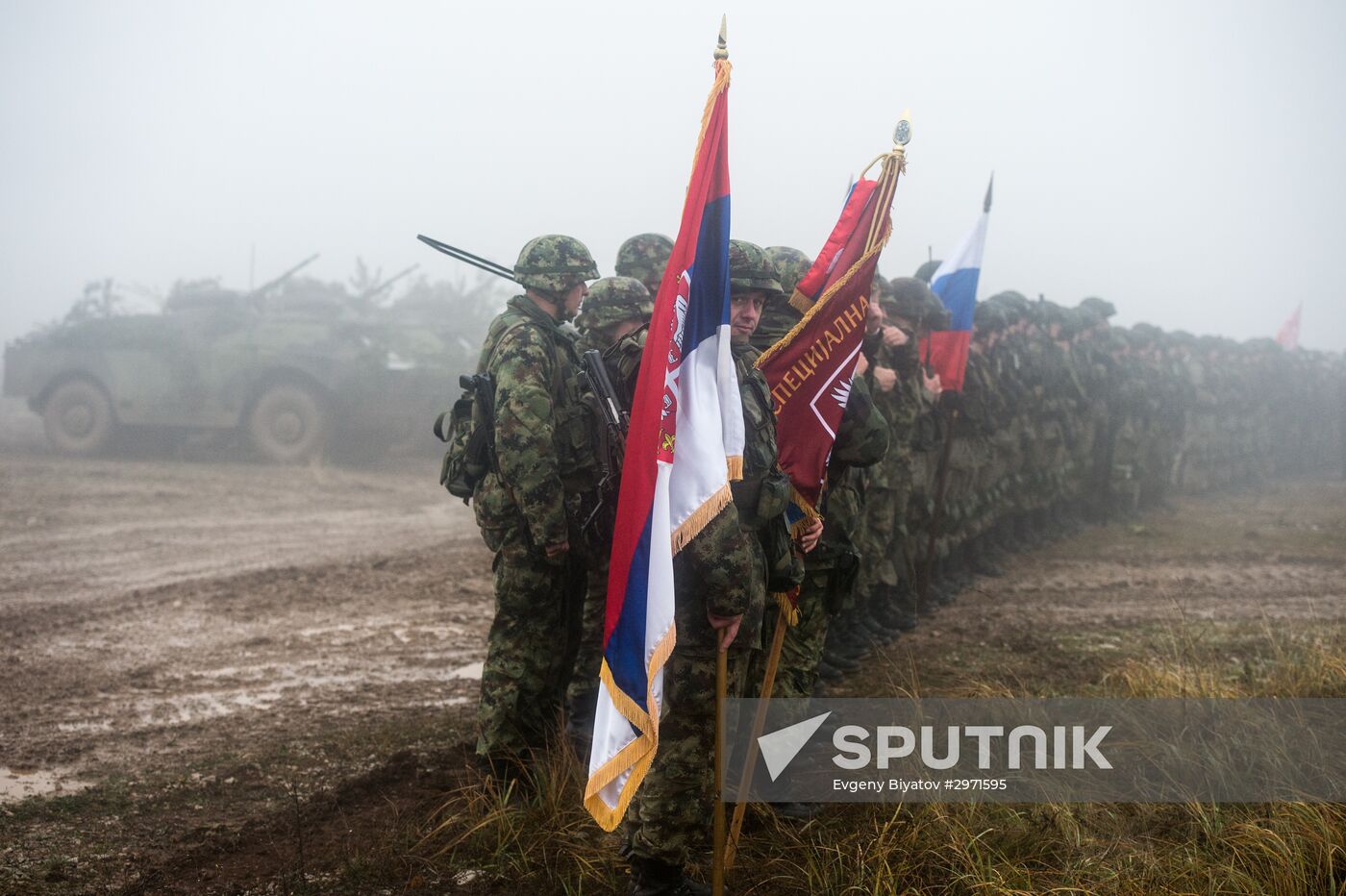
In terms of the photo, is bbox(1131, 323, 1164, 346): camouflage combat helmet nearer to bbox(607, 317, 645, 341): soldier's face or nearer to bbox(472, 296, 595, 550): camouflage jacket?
bbox(607, 317, 645, 341): soldier's face

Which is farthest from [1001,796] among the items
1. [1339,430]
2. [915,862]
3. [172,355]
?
[1339,430]

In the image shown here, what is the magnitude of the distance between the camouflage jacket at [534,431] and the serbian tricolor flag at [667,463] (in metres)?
0.85

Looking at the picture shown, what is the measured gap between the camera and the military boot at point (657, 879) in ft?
9.14

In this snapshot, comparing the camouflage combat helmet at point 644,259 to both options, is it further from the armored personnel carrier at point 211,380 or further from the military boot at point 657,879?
the armored personnel carrier at point 211,380

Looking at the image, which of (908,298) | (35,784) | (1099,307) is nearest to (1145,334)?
(1099,307)

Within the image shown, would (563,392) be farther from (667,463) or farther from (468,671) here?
(468,671)

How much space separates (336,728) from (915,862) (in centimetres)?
264

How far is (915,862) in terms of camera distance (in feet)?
9.25

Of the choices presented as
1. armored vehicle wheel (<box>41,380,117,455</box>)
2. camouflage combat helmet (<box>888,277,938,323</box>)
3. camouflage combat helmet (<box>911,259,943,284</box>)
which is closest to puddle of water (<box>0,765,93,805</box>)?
camouflage combat helmet (<box>888,277,938,323</box>)

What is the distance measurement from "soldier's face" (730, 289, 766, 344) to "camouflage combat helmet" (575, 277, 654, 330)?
0.97 meters

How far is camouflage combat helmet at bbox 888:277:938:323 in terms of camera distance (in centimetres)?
632

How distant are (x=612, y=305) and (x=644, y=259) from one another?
40.1 inches

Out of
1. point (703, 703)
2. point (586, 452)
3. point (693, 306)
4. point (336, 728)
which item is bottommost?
point (336, 728)

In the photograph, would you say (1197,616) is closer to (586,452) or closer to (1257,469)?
(586,452)
